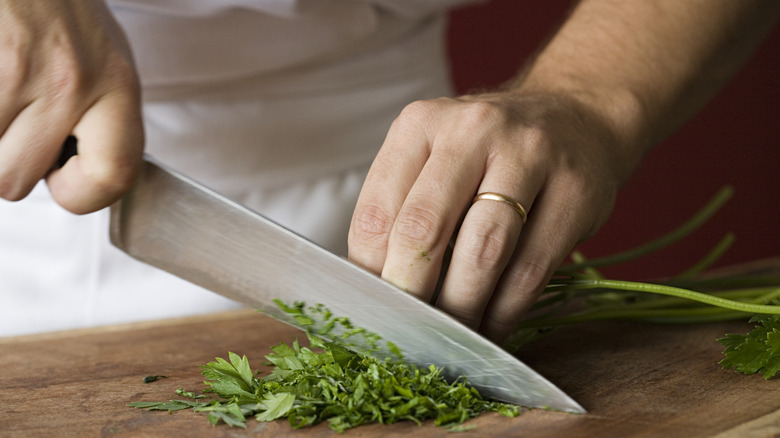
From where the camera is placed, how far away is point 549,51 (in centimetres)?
111

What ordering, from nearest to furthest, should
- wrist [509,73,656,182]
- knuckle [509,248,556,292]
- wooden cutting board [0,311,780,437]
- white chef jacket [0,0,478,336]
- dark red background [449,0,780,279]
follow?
1. wooden cutting board [0,311,780,437]
2. knuckle [509,248,556,292]
3. wrist [509,73,656,182]
4. white chef jacket [0,0,478,336]
5. dark red background [449,0,780,279]

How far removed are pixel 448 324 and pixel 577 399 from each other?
0.17 meters

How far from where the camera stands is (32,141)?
0.81m

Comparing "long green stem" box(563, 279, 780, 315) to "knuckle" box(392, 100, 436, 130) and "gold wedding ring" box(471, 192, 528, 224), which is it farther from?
"knuckle" box(392, 100, 436, 130)

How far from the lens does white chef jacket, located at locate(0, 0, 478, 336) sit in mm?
1298

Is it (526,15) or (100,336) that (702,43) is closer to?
(100,336)

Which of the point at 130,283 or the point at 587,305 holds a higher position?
the point at 587,305

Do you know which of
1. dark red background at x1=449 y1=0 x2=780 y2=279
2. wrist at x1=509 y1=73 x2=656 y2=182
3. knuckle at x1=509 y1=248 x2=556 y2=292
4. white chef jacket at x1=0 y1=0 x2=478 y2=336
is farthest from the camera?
dark red background at x1=449 y1=0 x2=780 y2=279

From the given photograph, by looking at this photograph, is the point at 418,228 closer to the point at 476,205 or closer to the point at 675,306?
the point at 476,205

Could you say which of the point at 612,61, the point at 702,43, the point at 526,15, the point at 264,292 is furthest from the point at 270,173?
the point at 526,15

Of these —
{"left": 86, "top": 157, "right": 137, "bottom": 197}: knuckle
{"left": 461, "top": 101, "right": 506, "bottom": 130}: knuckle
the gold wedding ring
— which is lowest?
{"left": 86, "top": 157, "right": 137, "bottom": 197}: knuckle

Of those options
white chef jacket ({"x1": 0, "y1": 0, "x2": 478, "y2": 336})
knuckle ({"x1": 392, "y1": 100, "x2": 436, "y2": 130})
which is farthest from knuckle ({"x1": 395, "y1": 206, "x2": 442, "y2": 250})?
white chef jacket ({"x1": 0, "y1": 0, "x2": 478, "y2": 336})

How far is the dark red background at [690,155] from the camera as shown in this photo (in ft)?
10.6

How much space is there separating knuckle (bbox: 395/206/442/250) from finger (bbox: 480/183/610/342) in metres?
0.12
